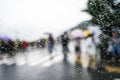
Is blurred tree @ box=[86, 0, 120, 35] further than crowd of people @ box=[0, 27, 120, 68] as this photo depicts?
Yes

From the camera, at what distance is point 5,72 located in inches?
603

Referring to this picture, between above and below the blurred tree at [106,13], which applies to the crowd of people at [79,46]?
below

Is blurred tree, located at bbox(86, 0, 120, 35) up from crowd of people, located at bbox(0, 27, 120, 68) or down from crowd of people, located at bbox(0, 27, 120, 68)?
up

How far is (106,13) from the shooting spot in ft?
67.3

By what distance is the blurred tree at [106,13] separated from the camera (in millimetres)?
20438

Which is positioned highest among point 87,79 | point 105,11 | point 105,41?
point 105,11

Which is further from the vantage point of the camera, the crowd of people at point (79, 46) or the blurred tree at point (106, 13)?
the blurred tree at point (106, 13)

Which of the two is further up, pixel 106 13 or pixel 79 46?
pixel 106 13

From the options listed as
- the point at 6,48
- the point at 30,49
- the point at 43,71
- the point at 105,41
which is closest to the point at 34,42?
the point at 30,49

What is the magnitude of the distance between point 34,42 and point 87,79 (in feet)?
69.8

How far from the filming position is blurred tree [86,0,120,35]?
20438mm

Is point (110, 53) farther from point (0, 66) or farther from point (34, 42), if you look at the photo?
point (34, 42)

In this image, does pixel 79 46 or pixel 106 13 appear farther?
pixel 106 13

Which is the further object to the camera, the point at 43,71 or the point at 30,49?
the point at 30,49
